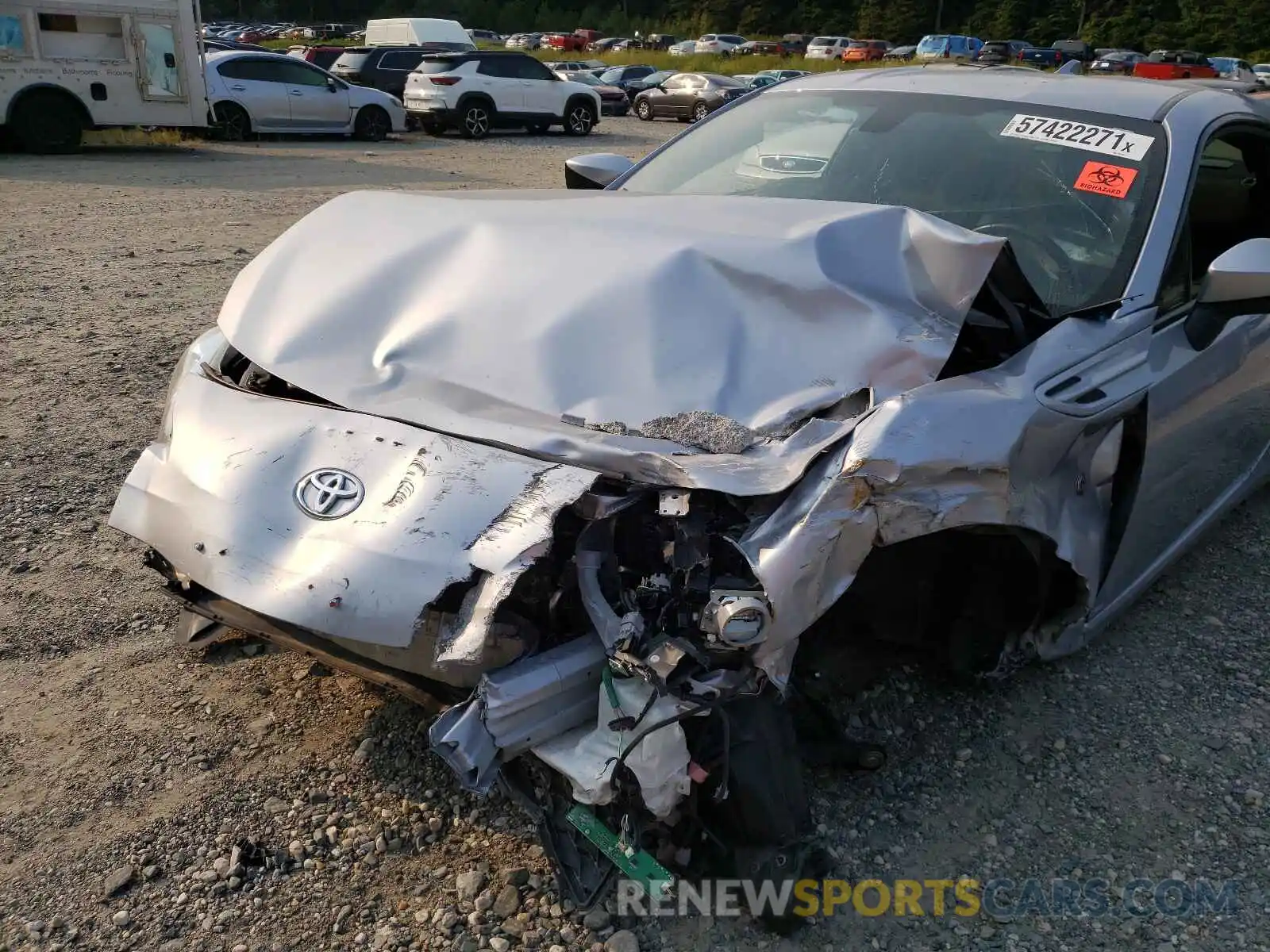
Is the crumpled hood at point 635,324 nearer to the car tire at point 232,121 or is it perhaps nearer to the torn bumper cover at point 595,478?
the torn bumper cover at point 595,478

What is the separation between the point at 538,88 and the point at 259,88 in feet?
18.0

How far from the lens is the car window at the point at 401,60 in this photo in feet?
72.9

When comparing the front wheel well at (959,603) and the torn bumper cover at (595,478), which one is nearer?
the torn bumper cover at (595,478)

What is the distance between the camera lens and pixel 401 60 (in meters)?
22.4

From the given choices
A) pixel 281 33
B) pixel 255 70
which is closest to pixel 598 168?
pixel 255 70

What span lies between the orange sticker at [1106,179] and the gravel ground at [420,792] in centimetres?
136

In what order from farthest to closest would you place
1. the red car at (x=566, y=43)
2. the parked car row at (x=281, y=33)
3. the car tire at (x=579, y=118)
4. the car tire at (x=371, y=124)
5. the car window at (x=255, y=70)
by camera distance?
the red car at (x=566, y=43), the parked car row at (x=281, y=33), the car tire at (x=579, y=118), the car tire at (x=371, y=124), the car window at (x=255, y=70)

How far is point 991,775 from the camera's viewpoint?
8.58 feet

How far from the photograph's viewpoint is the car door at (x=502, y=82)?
63.3 feet

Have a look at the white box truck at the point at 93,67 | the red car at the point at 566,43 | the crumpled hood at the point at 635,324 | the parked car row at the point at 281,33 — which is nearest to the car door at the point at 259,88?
the white box truck at the point at 93,67

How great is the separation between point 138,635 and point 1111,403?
109 inches

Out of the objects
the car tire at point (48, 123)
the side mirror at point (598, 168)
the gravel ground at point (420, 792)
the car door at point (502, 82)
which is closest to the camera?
the gravel ground at point (420, 792)

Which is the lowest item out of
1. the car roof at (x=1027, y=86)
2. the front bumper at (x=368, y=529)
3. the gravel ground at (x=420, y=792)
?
the gravel ground at (x=420, y=792)

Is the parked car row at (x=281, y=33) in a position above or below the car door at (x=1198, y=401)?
above
